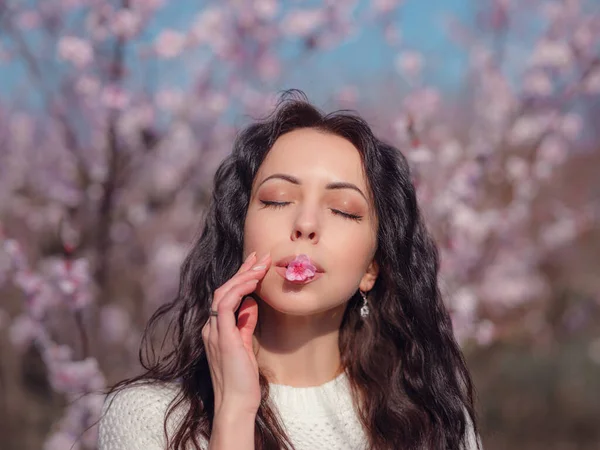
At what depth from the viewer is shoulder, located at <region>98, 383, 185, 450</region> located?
172 centimetres

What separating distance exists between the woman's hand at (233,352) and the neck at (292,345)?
0.52 ft

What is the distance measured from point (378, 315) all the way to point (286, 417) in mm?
391

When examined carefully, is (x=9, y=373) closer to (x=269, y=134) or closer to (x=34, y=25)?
(x=34, y=25)

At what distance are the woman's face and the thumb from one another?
3 cm

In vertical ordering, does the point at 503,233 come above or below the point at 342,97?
below

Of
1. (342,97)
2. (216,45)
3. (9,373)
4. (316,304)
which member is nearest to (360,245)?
(316,304)

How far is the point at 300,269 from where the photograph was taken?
167 cm

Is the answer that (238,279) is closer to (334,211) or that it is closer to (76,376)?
(334,211)

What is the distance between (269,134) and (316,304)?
45 cm

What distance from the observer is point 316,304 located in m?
1.72

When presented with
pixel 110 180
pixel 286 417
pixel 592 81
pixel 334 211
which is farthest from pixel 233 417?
pixel 592 81

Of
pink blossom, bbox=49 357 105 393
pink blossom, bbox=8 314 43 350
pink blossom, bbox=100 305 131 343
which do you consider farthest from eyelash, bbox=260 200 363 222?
pink blossom, bbox=100 305 131 343

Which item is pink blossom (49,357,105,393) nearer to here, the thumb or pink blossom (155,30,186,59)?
the thumb

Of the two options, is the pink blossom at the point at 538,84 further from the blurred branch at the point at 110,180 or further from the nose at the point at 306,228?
the nose at the point at 306,228
